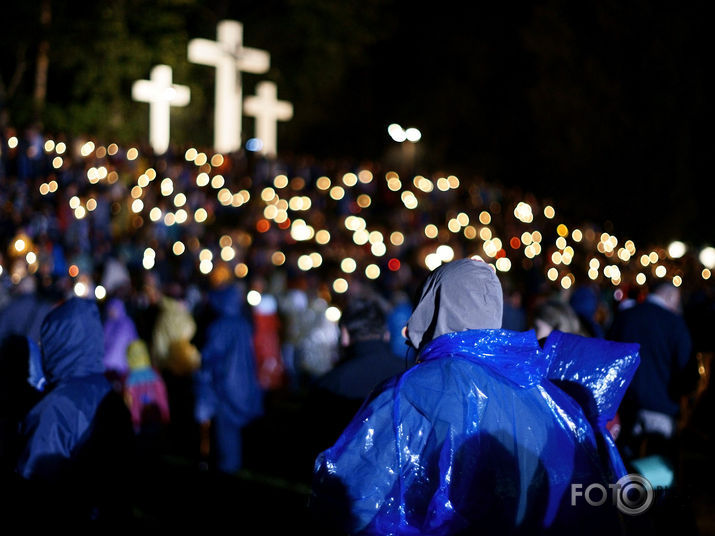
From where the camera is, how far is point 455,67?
130ft

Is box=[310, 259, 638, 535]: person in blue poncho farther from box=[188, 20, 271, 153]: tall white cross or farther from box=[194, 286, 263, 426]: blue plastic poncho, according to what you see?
box=[188, 20, 271, 153]: tall white cross

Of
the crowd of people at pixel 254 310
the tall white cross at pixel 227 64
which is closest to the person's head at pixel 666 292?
the crowd of people at pixel 254 310

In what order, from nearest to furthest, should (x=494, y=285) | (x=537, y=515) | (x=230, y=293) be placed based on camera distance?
1. (x=537, y=515)
2. (x=494, y=285)
3. (x=230, y=293)

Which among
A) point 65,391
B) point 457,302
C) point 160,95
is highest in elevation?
point 160,95

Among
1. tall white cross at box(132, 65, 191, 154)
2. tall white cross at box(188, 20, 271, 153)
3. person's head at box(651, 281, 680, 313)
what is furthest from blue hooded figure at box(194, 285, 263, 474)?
tall white cross at box(188, 20, 271, 153)

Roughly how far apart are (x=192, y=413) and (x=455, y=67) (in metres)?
30.8

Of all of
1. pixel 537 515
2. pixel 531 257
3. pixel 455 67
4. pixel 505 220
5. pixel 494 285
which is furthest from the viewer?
pixel 455 67

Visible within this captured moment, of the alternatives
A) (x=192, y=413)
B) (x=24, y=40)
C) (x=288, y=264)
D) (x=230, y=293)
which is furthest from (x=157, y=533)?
(x=24, y=40)

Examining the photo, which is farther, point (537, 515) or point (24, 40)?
point (24, 40)

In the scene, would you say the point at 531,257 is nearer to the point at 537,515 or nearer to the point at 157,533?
the point at 157,533

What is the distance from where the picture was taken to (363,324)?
5.10 meters

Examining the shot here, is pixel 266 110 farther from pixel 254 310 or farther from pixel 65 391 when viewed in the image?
pixel 65 391

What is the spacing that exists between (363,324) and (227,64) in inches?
778

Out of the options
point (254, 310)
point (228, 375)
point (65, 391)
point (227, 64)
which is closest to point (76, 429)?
point (65, 391)
